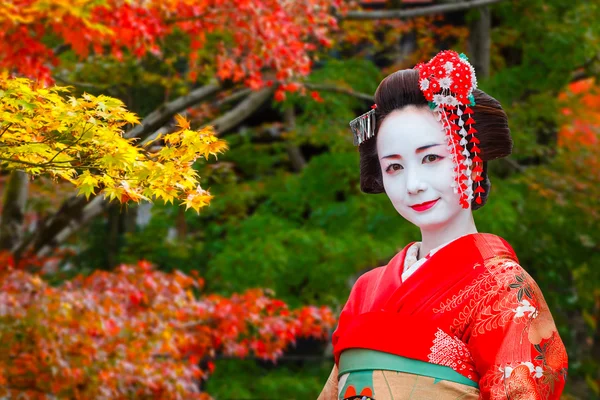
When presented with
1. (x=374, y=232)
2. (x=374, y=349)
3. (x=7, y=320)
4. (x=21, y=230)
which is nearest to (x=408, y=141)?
(x=374, y=349)

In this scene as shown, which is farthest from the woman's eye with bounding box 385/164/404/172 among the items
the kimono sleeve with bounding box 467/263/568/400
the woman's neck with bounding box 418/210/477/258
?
the kimono sleeve with bounding box 467/263/568/400

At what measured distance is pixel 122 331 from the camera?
6.82m

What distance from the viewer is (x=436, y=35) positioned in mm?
10812

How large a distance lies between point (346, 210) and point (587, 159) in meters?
3.13

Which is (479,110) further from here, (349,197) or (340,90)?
(340,90)

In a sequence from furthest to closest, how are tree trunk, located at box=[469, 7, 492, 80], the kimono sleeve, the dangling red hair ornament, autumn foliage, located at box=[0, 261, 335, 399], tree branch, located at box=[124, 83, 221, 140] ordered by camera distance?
tree trunk, located at box=[469, 7, 492, 80] < autumn foliage, located at box=[0, 261, 335, 399] < tree branch, located at box=[124, 83, 221, 140] < the dangling red hair ornament < the kimono sleeve

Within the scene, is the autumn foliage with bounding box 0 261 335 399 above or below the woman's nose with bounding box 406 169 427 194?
below

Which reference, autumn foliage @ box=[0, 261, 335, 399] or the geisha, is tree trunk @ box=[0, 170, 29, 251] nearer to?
autumn foliage @ box=[0, 261, 335, 399]

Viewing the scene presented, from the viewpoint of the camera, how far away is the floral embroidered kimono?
104 inches

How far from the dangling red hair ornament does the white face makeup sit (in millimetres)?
28

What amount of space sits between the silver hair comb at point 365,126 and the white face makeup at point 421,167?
0.30 ft

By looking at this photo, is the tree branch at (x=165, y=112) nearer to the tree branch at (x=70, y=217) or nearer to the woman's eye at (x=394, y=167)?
the tree branch at (x=70, y=217)

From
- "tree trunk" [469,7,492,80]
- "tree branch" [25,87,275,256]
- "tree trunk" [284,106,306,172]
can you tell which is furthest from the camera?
"tree trunk" [284,106,306,172]

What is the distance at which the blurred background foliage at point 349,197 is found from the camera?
26.4 feet
